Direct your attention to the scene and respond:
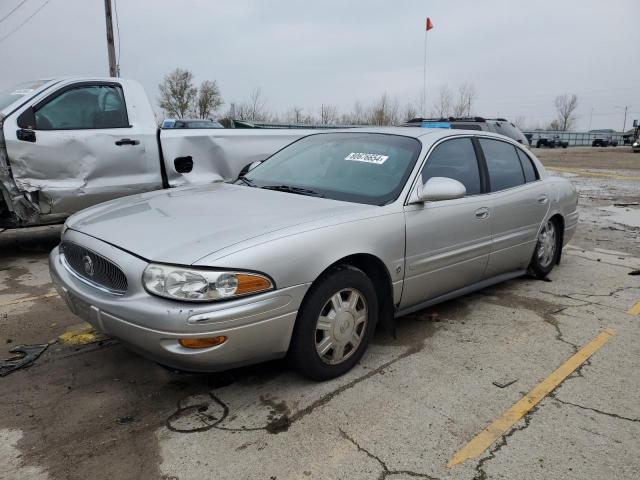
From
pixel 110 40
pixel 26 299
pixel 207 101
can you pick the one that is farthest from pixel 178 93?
pixel 26 299

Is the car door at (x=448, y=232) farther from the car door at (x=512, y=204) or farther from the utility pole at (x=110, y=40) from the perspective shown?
the utility pole at (x=110, y=40)

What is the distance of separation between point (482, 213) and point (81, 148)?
4.35m

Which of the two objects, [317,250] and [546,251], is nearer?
[317,250]

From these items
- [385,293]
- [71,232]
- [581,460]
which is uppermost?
[71,232]

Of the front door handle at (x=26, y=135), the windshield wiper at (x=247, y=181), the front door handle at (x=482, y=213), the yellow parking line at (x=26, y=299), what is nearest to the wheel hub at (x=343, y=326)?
the windshield wiper at (x=247, y=181)

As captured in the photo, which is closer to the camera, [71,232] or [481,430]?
[481,430]

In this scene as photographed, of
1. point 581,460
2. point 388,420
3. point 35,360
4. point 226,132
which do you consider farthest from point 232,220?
point 226,132

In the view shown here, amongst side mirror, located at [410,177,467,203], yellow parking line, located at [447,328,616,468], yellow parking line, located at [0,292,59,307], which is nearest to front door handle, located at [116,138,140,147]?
yellow parking line, located at [0,292,59,307]

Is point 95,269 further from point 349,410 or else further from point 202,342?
point 349,410

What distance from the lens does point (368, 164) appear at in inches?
148

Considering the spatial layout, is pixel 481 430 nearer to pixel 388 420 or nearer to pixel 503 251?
pixel 388 420

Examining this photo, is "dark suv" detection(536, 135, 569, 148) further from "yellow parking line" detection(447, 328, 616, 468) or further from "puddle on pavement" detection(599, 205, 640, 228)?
"yellow parking line" detection(447, 328, 616, 468)

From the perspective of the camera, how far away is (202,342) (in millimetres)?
2488

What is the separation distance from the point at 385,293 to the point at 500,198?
159 centimetres
